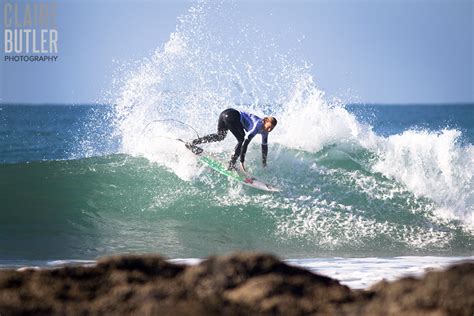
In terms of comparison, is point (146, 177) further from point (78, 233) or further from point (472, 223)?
point (472, 223)

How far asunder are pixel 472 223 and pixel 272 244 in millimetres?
3940

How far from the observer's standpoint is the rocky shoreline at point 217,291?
367 centimetres

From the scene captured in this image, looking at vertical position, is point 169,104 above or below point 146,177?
above

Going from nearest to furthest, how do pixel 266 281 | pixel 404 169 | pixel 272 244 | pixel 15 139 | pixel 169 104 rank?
pixel 266 281 < pixel 272 244 < pixel 404 169 < pixel 169 104 < pixel 15 139

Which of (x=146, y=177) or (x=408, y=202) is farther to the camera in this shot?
(x=146, y=177)

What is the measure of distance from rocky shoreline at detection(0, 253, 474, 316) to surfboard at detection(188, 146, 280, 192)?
6727 millimetres

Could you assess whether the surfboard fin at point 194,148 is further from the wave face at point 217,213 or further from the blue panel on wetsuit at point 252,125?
the blue panel on wetsuit at point 252,125

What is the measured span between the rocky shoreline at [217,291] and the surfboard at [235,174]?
673cm

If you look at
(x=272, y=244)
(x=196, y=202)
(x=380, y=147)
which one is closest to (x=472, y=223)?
(x=380, y=147)

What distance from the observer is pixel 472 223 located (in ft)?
36.5

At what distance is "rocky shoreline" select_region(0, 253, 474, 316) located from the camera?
12.0ft

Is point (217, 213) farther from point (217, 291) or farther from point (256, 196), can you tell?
point (217, 291)

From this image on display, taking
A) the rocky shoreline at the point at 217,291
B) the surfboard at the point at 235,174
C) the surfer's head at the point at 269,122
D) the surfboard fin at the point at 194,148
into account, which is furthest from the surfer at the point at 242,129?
the rocky shoreline at the point at 217,291

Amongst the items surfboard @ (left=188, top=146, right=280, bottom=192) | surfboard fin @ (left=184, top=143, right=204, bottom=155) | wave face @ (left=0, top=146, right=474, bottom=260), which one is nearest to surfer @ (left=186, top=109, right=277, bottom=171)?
surfboard @ (left=188, top=146, right=280, bottom=192)
